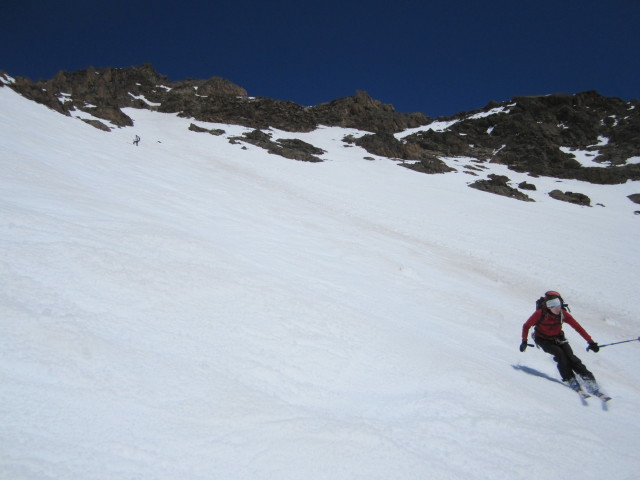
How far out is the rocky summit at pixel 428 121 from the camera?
5581 centimetres

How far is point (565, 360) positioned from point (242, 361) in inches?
225

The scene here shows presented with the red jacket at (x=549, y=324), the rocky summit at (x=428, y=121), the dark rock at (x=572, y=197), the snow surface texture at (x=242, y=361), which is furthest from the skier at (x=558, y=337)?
the dark rock at (x=572, y=197)

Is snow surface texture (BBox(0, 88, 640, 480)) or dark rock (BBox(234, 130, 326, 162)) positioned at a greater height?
dark rock (BBox(234, 130, 326, 162))

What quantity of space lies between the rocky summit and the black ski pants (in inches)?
1480

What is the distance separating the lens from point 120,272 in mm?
4641

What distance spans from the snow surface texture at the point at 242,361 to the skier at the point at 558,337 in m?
0.44

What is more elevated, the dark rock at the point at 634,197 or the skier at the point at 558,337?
the dark rock at the point at 634,197

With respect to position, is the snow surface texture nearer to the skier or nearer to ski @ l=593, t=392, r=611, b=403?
ski @ l=593, t=392, r=611, b=403

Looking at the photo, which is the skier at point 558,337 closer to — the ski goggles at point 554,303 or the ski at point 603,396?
the ski goggles at point 554,303

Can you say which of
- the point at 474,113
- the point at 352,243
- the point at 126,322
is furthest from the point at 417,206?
the point at 474,113

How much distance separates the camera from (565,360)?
19.9ft

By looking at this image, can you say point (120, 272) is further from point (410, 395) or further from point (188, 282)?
point (410, 395)

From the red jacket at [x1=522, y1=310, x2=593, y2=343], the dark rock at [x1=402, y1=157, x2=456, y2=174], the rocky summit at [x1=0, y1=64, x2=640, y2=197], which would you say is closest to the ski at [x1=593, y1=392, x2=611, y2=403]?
the red jacket at [x1=522, y1=310, x2=593, y2=343]

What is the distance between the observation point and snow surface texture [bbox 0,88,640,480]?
8.55ft
